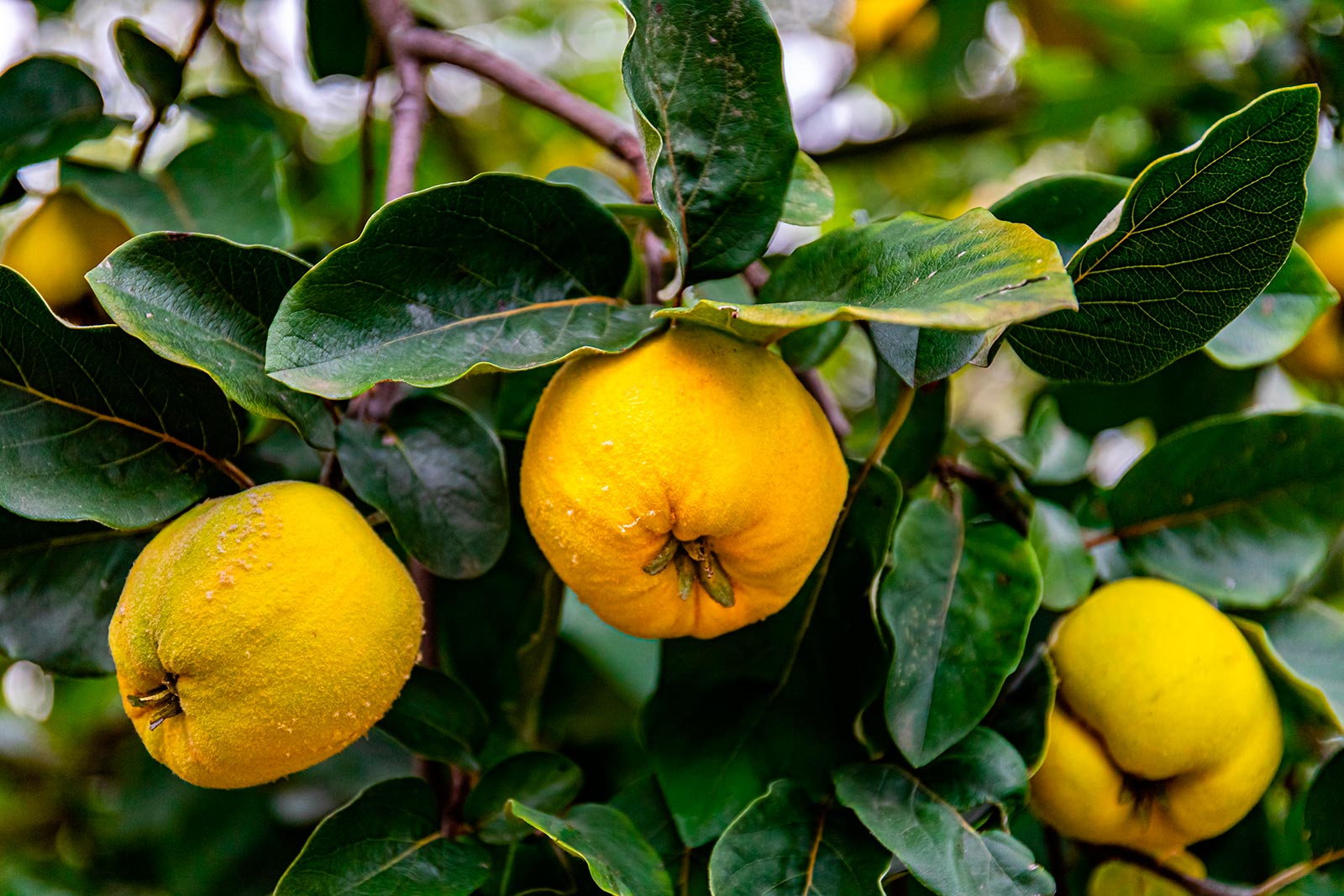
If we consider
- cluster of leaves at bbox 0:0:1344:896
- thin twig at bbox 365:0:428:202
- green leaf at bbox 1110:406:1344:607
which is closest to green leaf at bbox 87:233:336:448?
cluster of leaves at bbox 0:0:1344:896

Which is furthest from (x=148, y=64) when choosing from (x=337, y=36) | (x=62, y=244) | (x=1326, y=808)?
(x=1326, y=808)

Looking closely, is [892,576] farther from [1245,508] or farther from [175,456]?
[175,456]

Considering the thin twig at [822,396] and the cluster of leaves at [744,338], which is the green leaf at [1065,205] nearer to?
the cluster of leaves at [744,338]

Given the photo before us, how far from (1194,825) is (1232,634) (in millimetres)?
149

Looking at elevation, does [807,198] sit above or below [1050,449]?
above

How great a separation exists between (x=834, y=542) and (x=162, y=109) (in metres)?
0.73

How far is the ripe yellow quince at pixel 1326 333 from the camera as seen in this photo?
121 cm

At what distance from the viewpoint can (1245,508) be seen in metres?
0.92

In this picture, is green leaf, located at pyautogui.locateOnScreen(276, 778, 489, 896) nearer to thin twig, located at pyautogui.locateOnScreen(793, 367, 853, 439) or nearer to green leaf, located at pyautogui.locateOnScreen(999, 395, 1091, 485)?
thin twig, located at pyautogui.locateOnScreen(793, 367, 853, 439)

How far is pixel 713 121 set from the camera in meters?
0.66

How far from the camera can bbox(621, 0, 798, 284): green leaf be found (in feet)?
2.07

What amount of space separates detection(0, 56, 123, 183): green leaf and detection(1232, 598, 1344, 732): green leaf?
1.09 m

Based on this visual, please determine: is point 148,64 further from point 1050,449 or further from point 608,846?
point 1050,449

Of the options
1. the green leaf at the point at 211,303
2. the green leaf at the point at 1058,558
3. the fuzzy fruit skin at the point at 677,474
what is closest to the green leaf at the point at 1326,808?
the green leaf at the point at 1058,558
